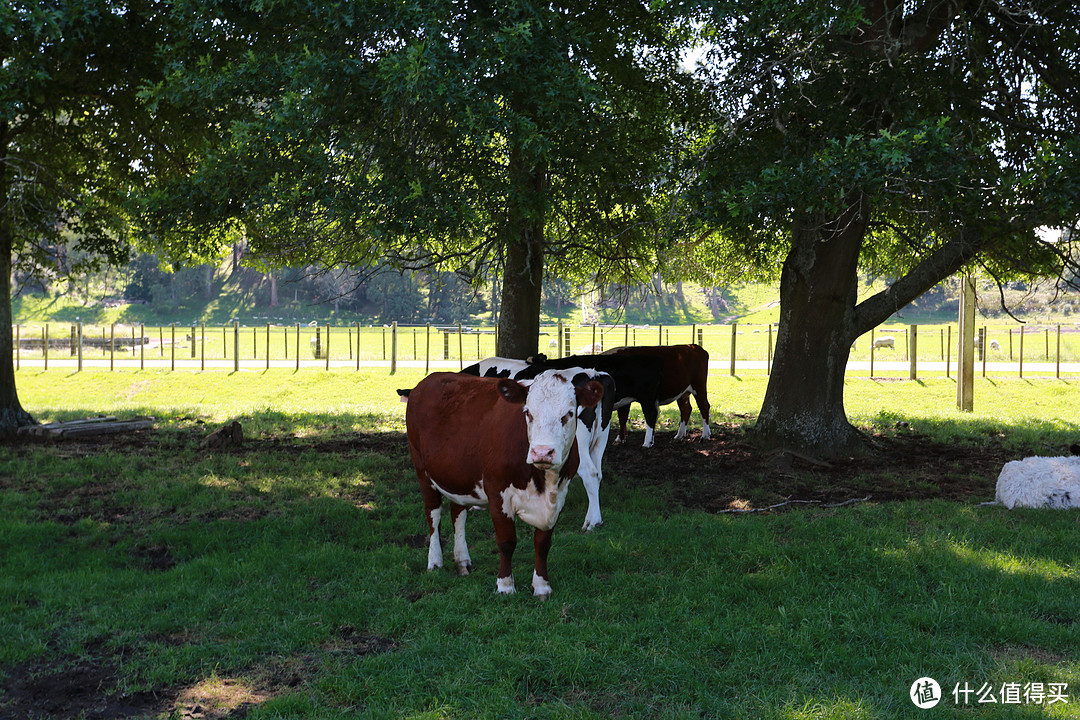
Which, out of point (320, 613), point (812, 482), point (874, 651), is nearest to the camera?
point (874, 651)

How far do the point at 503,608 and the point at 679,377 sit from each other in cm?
815

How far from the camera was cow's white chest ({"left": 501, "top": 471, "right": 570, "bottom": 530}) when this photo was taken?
6168mm

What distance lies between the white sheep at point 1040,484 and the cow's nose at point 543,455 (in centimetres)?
586

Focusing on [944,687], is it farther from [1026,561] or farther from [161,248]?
[161,248]

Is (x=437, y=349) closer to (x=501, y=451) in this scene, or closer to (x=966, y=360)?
(x=966, y=360)

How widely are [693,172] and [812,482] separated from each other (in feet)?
13.4

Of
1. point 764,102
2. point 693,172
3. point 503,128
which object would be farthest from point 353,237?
point 764,102

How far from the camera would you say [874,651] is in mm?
5230

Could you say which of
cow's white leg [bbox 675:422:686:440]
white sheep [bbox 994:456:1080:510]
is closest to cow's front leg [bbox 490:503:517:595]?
white sheep [bbox 994:456:1080:510]

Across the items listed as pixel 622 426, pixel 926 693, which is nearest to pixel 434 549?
pixel 926 693

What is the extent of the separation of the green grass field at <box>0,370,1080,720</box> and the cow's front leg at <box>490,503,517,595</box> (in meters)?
0.12

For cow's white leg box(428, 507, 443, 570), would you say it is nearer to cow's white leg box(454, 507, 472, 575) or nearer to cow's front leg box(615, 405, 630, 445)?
cow's white leg box(454, 507, 472, 575)

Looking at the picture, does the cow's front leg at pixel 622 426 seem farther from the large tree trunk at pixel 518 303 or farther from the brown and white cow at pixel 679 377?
the large tree trunk at pixel 518 303

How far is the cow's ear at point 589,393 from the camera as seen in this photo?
20.0 ft
